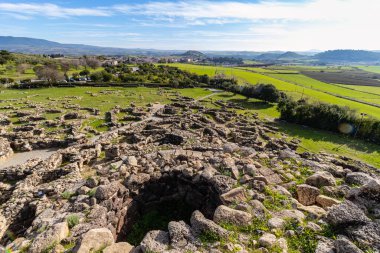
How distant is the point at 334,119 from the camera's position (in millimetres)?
42719

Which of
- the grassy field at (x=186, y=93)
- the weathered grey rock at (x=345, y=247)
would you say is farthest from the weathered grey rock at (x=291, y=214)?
the grassy field at (x=186, y=93)

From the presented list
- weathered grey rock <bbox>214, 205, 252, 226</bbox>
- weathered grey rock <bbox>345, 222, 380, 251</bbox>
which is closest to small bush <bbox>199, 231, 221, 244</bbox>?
weathered grey rock <bbox>214, 205, 252, 226</bbox>

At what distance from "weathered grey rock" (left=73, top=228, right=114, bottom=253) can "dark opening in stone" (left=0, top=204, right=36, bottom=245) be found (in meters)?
7.25

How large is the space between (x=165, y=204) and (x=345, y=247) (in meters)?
9.53

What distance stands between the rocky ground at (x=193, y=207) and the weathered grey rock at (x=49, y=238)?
35 mm

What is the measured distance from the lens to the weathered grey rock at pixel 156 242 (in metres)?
7.75

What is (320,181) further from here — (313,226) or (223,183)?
(223,183)

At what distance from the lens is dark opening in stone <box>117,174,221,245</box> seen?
12.0 metres

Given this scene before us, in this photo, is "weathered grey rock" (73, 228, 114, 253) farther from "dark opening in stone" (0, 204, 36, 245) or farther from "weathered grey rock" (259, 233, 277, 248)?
"dark opening in stone" (0, 204, 36, 245)

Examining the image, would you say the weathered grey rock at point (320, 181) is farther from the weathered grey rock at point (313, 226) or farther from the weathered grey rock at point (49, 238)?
the weathered grey rock at point (49, 238)

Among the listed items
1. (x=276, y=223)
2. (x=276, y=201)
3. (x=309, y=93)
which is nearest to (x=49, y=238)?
(x=276, y=223)

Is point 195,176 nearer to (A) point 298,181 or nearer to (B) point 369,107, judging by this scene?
(A) point 298,181

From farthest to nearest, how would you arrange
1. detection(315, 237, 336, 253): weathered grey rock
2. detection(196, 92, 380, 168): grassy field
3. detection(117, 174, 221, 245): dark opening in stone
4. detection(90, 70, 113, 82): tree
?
detection(90, 70, 113, 82): tree → detection(196, 92, 380, 168): grassy field → detection(117, 174, 221, 245): dark opening in stone → detection(315, 237, 336, 253): weathered grey rock

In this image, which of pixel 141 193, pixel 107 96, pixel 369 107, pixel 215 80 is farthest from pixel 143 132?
pixel 369 107
